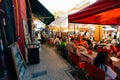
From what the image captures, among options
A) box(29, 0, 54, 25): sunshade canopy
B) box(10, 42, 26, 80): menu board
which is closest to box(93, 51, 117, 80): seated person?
box(10, 42, 26, 80): menu board

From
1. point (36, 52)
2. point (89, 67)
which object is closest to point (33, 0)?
point (36, 52)

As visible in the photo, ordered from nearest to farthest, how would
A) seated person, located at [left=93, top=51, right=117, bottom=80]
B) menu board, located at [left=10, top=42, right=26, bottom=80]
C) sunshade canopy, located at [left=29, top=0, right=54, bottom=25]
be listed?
seated person, located at [left=93, top=51, right=117, bottom=80] < menu board, located at [left=10, top=42, right=26, bottom=80] < sunshade canopy, located at [left=29, top=0, right=54, bottom=25]

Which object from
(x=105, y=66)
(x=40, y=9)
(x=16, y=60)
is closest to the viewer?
(x=105, y=66)

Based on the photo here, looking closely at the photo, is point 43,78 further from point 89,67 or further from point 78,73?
point 89,67

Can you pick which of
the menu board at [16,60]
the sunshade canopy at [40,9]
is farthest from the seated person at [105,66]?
the sunshade canopy at [40,9]

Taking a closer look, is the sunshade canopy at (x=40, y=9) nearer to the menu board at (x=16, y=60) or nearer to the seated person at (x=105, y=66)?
the menu board at (x=16, y=60)

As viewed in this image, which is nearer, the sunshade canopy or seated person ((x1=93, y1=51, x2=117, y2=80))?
seated person ((x1=93, y1=51, x2=117, y2=80))

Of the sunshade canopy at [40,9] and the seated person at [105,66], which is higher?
the sunshade canopy at [40,9]

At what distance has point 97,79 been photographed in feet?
8.89

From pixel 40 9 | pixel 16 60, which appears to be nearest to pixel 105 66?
pixel 16 60

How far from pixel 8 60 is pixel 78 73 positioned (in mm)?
2665

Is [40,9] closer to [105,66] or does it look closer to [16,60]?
[16,60]

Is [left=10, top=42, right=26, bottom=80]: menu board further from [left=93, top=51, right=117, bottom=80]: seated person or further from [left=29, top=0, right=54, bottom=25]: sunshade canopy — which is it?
[left=29, top=0, right=54, bottom=25]: sunshade canopy

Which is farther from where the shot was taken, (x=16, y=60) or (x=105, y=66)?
(x=16, y=60)
